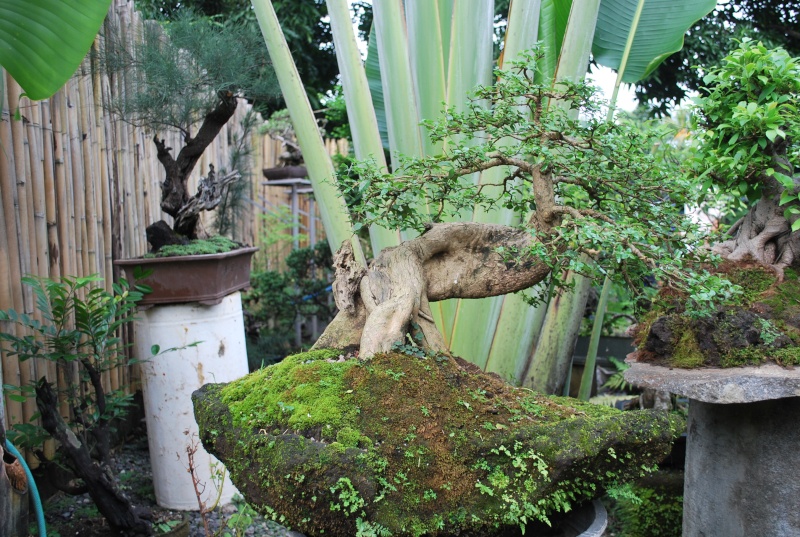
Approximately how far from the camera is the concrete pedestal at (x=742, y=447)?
156 cm

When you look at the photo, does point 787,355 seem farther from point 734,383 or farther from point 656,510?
point 656,510

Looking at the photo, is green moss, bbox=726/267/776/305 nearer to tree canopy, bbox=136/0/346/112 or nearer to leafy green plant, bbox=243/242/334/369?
leafy green plant, bbox=243/242/334/369

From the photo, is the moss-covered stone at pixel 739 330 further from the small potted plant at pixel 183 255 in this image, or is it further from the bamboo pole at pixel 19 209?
the bamboo pole at pixel 19 209

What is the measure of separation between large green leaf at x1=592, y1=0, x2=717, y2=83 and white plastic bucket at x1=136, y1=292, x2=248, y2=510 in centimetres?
197

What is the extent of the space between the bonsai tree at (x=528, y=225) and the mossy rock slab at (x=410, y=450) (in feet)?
0.58

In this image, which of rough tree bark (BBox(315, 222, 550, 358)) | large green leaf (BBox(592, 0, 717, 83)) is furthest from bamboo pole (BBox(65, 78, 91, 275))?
large green leaf (BBox(592, 0, 717, 83))

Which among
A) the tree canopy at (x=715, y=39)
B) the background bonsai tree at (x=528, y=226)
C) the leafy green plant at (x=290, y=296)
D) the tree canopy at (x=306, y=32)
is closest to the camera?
the background bonsai tree at (x=528, y=226)

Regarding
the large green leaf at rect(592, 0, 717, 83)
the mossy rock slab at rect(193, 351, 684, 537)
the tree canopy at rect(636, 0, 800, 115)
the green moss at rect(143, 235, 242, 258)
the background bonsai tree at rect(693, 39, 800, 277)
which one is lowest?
the mossy rock slab at rect(193, 351, 684, 537)

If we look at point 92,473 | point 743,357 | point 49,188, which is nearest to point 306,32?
point 49,188

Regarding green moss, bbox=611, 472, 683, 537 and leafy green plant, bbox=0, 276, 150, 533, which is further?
green moss, bbox=611, 472, 683, 537

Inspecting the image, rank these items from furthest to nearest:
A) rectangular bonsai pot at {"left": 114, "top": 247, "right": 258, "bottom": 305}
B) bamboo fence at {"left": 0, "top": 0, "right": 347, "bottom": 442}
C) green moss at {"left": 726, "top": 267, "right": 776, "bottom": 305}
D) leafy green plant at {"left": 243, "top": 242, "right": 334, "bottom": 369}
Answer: leafy green plant at {"left": 243, "top": 242, "right": 334, "bottom": 369} < rectangular bonsai pot at {"left": 114, "top": 247, "right": 258, "bottom": 305} < bamboo fence at {"left": 0, "top": 0, "right": 347, "bottom": 442} < green moss at {"left": 726, "top": 267, "right": 776, "bottom": 305}

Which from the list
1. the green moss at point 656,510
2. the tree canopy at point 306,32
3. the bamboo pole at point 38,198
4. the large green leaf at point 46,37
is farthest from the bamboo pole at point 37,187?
the tree canopy at point 306,32

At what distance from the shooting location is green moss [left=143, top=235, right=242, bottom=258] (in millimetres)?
2869

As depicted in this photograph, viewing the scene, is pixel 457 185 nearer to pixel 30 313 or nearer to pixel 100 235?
pixel 30 313
